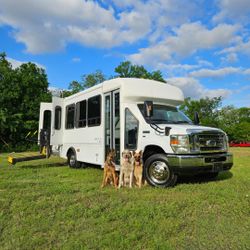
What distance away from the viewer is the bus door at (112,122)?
29.8 ft

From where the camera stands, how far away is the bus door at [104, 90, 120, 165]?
29.8ft

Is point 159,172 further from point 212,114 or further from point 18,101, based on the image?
point 212,114

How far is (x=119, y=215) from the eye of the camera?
537 centimetres

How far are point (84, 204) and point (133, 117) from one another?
10.6ft

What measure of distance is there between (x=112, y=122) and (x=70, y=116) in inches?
146

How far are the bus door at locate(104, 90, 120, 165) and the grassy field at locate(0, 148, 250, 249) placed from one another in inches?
58.3

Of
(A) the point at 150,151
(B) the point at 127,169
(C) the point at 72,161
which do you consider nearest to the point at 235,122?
(C) the point at 72,161

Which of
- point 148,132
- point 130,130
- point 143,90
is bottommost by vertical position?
point 148,132

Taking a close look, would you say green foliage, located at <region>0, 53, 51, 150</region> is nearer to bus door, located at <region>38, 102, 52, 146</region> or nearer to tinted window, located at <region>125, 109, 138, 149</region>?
bus door, located at <region>38, 102, 52, 146</region>

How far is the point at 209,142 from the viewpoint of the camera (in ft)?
25.9

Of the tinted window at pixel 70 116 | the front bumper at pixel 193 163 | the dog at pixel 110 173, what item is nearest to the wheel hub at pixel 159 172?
the front bumper at pixel 193 163

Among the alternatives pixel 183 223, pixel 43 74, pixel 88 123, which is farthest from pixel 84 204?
pixel 43 74

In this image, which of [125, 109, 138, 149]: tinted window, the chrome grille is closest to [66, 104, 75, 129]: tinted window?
[125, 109, 138, 149]: tinted window

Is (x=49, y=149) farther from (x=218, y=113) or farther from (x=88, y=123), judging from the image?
(x=218, y=113)
